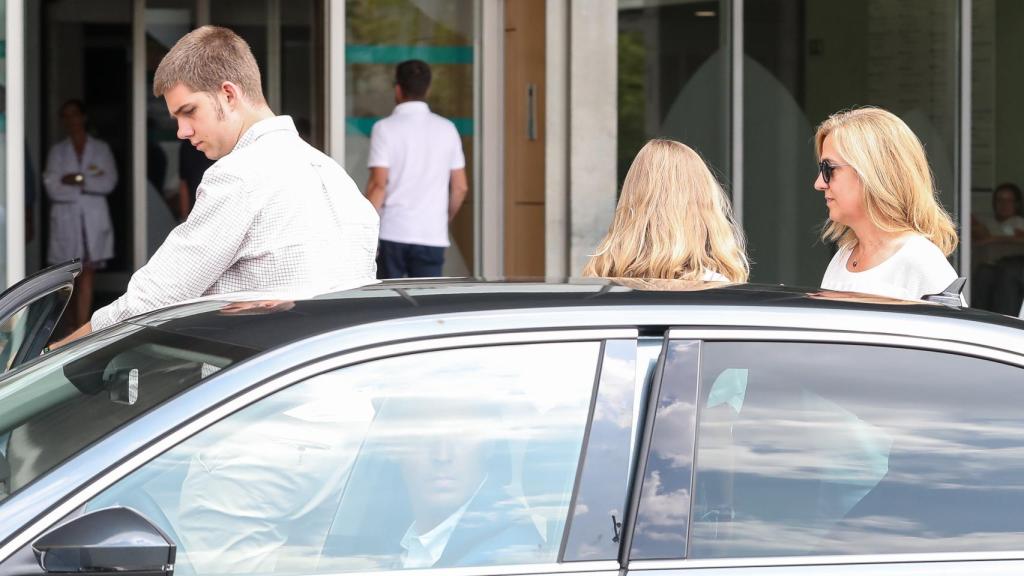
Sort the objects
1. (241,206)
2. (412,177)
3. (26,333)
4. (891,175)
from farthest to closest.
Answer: (412,177), (891,175), (26,333), (241,206)

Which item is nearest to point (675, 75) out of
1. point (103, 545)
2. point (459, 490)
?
point (459, 490)

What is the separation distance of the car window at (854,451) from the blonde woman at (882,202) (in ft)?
4.33

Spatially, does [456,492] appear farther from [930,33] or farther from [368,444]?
[930,33]

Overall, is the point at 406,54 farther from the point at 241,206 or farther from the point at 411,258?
the point at 241,206

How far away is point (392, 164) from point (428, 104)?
1023 mm

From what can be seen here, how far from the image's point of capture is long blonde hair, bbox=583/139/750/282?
12.2 ft

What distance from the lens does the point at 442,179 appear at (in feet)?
27.3

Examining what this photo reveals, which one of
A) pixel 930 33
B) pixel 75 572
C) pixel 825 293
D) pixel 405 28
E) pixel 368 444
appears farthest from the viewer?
pixel 930 33

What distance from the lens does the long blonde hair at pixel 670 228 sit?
3.71 m

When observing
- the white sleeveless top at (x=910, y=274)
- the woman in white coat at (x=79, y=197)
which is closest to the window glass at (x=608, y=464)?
the white sleeveless top at (x=910, y=274)

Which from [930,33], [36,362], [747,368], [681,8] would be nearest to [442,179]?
[681,8]

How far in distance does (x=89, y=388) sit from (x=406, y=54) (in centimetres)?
668

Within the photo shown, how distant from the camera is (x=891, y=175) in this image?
401 cm

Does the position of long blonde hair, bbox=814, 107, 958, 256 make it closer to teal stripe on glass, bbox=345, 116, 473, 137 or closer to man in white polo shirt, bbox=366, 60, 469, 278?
man in white polo shirt, bbox=366, 60, 469, 278
